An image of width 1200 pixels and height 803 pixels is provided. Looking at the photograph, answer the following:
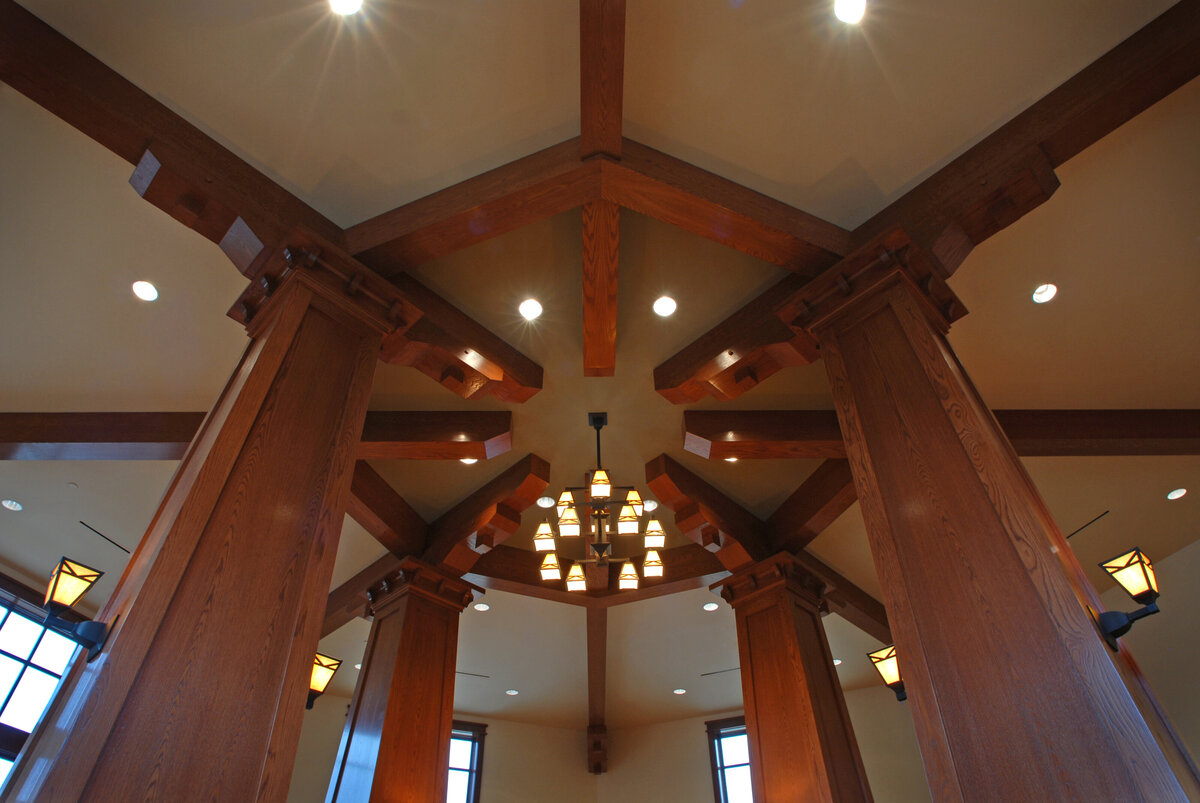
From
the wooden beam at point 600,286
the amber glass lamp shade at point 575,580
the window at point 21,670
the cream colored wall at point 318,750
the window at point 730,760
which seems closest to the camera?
the wooden beam at point 600,286

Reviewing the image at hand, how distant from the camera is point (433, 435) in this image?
552cm

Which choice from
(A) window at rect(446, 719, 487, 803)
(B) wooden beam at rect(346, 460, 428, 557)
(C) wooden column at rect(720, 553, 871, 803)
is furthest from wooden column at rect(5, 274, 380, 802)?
(A) window at rect(446, 719, 487, 803)

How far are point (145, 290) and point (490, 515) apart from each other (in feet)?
10.3

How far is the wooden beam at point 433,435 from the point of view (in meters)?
5.48

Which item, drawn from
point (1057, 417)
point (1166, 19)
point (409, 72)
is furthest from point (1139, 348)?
point (409, 72)

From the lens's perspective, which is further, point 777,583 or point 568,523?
point 777,583

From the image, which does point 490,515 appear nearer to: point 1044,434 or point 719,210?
point 719,210

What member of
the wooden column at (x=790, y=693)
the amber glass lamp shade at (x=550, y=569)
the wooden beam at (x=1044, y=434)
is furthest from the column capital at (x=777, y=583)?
the amber glass lamp shade at (x=550, y=569)

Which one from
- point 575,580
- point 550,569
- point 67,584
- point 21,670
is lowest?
point 67,584

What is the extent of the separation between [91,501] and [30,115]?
3.83 metres

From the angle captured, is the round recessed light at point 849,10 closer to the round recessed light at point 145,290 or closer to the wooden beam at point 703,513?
the wooden beam at point 703,513

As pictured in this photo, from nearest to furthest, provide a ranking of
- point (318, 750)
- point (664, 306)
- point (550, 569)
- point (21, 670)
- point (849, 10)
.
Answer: point (849, 10) < point (664, 306) < point (550, 569) < point (21, 670) < point (318, 750)

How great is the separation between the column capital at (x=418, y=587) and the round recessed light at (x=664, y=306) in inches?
128

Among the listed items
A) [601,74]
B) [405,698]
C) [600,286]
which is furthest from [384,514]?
[601,74]
